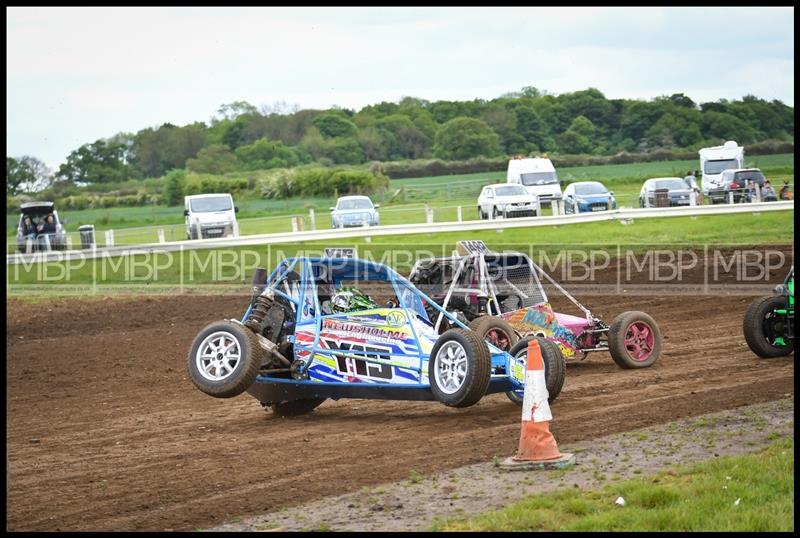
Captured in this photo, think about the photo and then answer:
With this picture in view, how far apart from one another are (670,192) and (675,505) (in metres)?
30.9

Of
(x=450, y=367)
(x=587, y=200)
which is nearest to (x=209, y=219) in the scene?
(x=587, y=200)

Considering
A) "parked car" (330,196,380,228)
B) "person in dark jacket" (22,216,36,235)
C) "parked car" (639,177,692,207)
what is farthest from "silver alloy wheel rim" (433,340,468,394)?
"person in dark jacket" (22,216,36,235)

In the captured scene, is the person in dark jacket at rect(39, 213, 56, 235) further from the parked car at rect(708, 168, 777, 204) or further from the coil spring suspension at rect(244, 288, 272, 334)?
the coil spring suspension at rect(244, 288, 272, 334)

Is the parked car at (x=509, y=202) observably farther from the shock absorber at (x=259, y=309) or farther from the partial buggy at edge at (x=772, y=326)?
the shock absorber at (x=259, y=309)

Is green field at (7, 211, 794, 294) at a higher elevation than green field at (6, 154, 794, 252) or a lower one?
lower

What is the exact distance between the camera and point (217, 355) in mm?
11484

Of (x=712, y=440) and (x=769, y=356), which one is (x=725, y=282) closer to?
(x=769, y=356)

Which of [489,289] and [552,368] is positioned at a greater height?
[489,289]

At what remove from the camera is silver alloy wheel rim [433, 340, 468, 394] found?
1080cm

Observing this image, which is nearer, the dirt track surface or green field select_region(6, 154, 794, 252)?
the dirt track surface

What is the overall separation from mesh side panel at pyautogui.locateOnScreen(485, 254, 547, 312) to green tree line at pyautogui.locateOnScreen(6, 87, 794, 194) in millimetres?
40100

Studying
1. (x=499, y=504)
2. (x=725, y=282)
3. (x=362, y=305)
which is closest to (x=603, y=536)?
(x=499, y=504)

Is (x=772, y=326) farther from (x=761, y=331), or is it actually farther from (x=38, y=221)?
(x=38, y=221)

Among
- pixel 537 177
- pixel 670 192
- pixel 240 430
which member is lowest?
Answer: pixel 240 430
